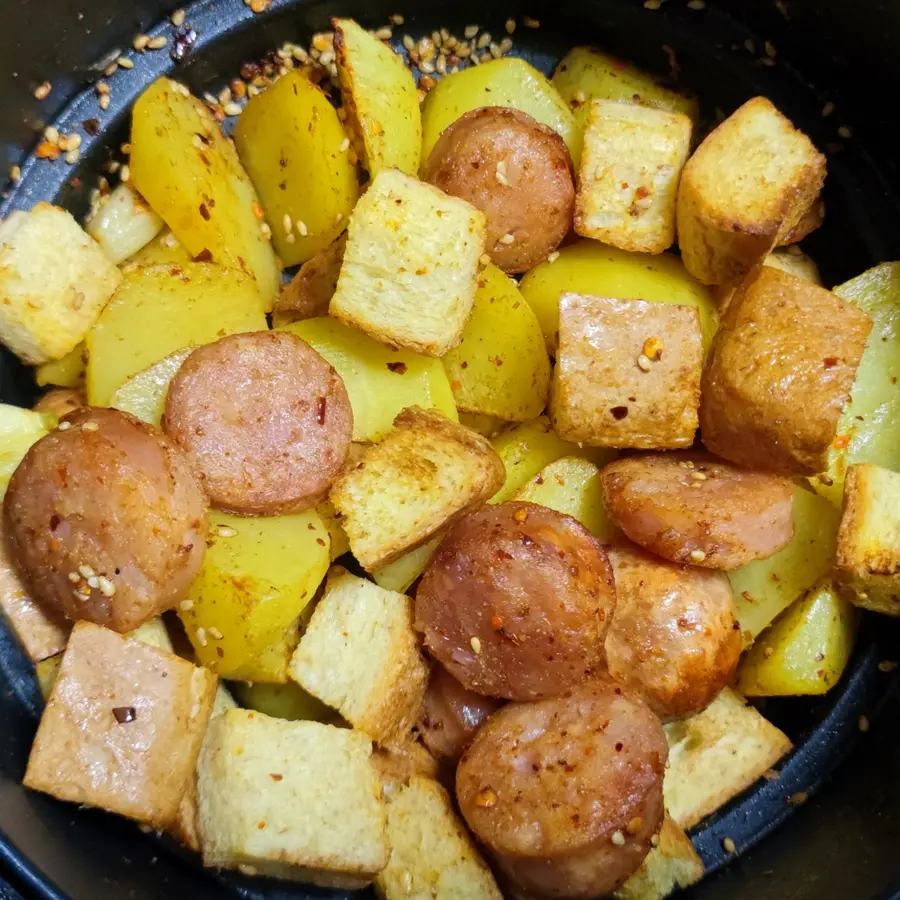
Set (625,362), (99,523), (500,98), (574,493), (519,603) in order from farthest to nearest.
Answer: (500,98) < (574,493) < (625,362) < (519,603) < (99,523)

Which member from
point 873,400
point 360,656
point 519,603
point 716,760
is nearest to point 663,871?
point 716,760

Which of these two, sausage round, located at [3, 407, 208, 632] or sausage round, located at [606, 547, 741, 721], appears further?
sausage round, located at [606, 547, 741, 721]

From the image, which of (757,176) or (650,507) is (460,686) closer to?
(650,507)

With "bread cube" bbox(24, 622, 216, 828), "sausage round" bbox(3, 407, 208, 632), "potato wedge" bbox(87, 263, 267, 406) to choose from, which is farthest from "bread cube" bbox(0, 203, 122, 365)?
"bread cube" bbox(24, 622, 216, 828)

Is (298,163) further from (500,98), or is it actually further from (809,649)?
(809,649)

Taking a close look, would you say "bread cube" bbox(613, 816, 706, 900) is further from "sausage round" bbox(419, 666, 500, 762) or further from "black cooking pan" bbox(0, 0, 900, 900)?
"sausage round" bbox(419, 666, 500, 762)

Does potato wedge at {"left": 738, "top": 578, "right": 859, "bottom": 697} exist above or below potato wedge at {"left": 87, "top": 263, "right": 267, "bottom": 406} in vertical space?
below

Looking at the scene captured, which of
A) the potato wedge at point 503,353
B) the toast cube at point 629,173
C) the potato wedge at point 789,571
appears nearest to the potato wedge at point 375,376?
the potato wedge at point 503,353

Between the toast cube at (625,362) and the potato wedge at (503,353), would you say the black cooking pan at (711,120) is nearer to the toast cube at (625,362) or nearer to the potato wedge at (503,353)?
the toast cube at (625,362)
